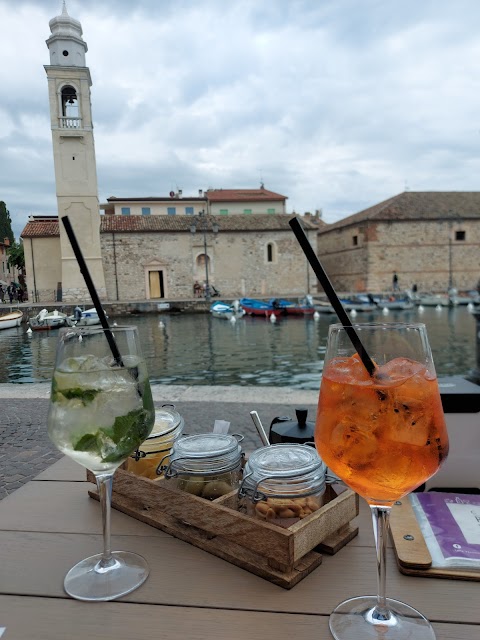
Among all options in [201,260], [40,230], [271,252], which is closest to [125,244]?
[201,260]

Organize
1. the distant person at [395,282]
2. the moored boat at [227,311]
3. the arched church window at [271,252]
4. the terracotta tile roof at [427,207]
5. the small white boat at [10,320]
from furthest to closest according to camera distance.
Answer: the terracotta tile roof at [427,207] < the distant person at [395,282] < the arched church window at [271,252] < the moored boat at [227,311] < the small white boat at [10,320]

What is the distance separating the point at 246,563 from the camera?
3.12 feet

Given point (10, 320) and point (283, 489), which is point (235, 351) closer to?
point (10, 320)

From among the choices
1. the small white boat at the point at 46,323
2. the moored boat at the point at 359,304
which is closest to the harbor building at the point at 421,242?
the moored boat at the point at 359,304

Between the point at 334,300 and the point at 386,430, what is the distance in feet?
0.94

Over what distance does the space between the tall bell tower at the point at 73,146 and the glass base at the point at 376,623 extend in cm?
2718

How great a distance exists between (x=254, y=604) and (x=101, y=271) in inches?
1232

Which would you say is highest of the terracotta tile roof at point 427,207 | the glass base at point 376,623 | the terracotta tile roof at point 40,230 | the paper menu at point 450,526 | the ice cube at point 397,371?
the terracotta tile roof at point 427,207

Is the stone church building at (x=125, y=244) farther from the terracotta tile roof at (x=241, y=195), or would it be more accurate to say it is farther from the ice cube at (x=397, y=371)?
the ice cube at (x=397, y=371)

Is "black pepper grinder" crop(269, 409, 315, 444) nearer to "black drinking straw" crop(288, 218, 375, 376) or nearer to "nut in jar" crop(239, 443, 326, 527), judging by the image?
"nut in jar" crop(239, 443, 326, 527)

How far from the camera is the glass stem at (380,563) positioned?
2.60 feet

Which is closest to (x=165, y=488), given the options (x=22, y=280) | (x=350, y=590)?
(x=350, y=590)

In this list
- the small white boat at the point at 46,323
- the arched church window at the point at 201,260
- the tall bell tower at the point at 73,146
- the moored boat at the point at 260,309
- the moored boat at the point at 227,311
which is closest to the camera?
the small white boat at the point at 46,323

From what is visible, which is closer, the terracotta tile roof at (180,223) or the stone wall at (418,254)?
the terracotta tile roof at (180,223)
